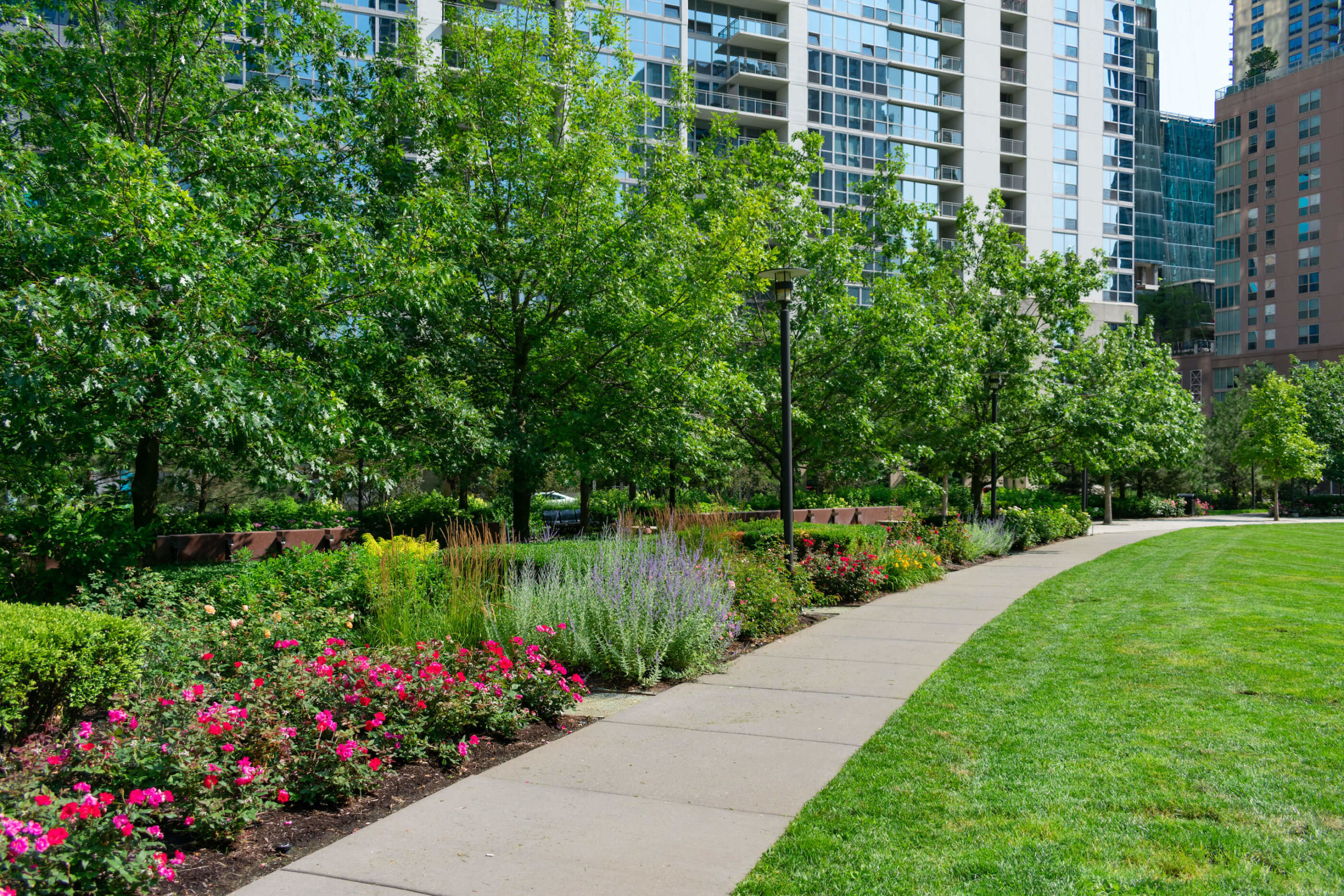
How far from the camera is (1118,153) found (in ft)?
192

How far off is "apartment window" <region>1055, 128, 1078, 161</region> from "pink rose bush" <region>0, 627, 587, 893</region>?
58104 millimetres

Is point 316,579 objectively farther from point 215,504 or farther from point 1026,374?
point 1026,374

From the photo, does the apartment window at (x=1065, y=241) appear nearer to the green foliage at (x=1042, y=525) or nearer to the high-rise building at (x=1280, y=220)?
the green foliage at (x=1042, y=525)

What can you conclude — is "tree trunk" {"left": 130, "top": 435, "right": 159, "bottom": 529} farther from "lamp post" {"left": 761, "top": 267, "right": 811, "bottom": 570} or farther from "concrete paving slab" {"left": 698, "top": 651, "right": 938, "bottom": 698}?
"lamp post" {"left": 761, "top": 267, "right": 811, "bottom": 570}

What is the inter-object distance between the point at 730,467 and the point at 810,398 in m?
2.36

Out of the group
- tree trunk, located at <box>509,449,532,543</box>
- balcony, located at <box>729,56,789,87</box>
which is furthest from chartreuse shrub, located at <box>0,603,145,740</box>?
balcony, located at <box>729,56,789,87</box>

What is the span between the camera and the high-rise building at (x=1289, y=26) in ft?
449

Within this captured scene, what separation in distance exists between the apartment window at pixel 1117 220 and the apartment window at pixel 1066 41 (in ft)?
32.2

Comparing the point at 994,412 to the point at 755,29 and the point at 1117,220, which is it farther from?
the point at 1117,220

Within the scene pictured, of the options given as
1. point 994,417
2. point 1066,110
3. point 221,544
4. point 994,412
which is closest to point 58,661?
point 221,544

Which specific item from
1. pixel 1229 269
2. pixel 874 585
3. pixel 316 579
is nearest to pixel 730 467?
pixel 874 585

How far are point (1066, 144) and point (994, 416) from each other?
41465mm

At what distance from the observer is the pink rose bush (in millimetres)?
3596

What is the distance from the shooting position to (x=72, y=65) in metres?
9.34
